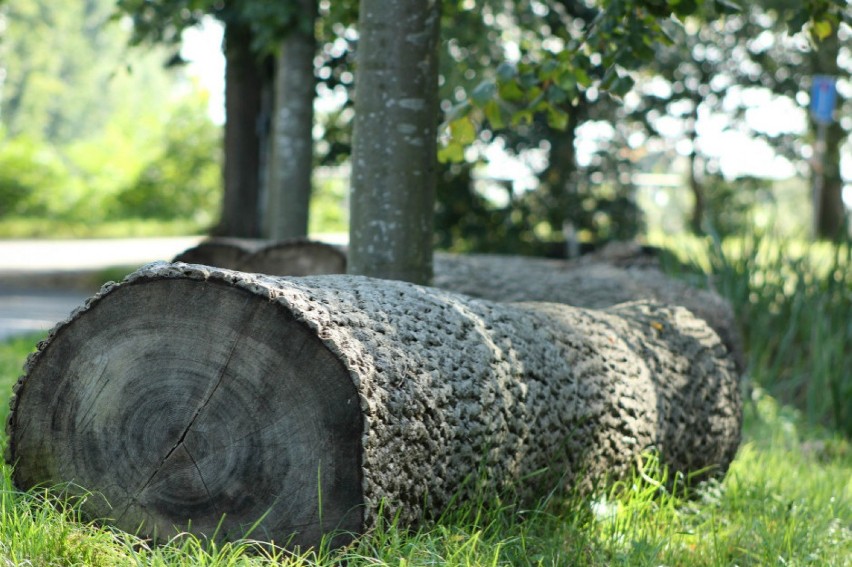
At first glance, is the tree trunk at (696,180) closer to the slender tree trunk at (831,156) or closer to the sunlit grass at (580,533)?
the slender tree trunk at (831,156)

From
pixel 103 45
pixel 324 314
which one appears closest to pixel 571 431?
pixel 324 314

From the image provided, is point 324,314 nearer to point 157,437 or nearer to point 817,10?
point 157,437

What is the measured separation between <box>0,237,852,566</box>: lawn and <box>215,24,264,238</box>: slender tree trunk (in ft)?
17.4

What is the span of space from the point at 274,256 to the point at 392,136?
88.3 inches

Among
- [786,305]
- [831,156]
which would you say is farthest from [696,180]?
[786,305]

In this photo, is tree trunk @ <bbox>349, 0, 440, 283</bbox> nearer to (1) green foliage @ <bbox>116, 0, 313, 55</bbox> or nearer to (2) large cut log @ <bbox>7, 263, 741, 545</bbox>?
(2) large cut log @ <bbox>7, 263, 741, 545</bbox>

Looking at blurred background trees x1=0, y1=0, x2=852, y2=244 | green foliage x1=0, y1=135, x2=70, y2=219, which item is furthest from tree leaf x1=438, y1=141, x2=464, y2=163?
green foliage x1=0, y1=135, x2=70, y2=219

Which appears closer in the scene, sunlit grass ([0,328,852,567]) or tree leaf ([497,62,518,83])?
sunlit grass ([0,328,852,567])

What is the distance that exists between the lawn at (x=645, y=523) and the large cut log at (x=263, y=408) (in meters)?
0.08

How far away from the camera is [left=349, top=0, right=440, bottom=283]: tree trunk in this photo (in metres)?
3.92

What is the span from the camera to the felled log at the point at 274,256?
5.79 m

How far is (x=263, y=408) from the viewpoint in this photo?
2.45m

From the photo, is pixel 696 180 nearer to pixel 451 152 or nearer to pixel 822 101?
pixel 822 101

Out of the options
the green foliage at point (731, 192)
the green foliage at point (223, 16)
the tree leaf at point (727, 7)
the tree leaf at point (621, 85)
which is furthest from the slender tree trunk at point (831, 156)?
the tree leaf at point (621, 85)
